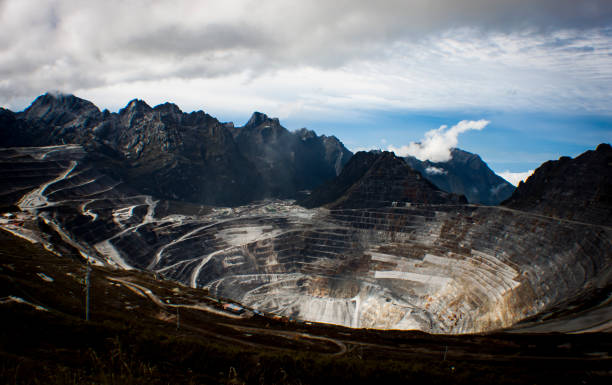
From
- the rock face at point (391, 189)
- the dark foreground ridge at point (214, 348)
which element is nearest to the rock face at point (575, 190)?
the rock face at point (391, 189)

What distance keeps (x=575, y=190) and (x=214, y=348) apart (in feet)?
429

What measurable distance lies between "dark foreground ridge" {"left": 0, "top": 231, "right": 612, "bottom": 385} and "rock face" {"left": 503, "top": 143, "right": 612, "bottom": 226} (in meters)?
77.3

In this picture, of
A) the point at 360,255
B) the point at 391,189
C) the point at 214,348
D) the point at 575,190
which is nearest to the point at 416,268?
the point at 360,255

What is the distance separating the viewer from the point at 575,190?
114m

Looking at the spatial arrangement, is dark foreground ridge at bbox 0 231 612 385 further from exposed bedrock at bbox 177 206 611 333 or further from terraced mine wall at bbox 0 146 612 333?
exposed bedrock at bbox 177 206 611 333

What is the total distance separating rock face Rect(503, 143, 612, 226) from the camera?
103m

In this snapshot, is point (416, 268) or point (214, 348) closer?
point (214, 348)

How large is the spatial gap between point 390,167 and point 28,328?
15591 centimetres

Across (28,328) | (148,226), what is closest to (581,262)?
(28,328)

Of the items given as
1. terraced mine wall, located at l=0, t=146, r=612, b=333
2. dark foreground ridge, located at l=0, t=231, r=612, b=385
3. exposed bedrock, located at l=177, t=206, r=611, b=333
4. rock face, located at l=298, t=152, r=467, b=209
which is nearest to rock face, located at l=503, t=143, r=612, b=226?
terraced mine wall, located at l=0, t=146, r=612, b=333

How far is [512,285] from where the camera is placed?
309 ft

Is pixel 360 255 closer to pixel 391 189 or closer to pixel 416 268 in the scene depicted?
pixel 416 268

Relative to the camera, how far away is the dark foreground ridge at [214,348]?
2053 centimetres

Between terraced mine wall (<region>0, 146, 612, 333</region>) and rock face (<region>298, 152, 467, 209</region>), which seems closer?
terraced mine wall (<region>0, 146, 612, 333</region>)
